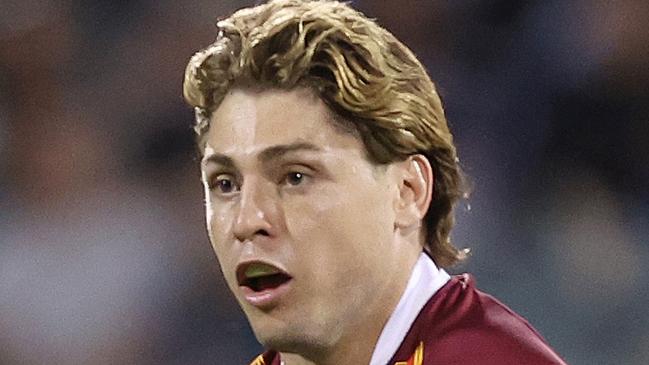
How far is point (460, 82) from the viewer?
2545 mm

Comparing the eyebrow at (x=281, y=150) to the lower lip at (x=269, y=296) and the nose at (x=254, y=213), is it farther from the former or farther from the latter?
the lower lip at (x=269, y=296)

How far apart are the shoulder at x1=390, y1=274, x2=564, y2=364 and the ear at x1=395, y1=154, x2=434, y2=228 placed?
3.4 inches

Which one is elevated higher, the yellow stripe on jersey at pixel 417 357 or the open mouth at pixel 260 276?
the open mouth at pixel 260 276

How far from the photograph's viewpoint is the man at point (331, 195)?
1450 mm

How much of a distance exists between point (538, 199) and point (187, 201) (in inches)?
24.8

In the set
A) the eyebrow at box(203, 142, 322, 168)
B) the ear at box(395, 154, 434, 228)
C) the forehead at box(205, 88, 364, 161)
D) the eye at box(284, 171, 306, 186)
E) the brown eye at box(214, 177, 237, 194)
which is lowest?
the ear at box(395, 154, 434, 228)

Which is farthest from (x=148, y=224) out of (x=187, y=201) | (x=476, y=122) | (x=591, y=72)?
(x=591, y=72)

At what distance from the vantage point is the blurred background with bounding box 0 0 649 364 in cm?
241

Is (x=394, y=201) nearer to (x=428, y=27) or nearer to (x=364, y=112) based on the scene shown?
(x=364, y=112)

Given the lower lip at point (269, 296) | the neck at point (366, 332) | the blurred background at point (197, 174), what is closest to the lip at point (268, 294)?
the lower lip at point (269, 296)

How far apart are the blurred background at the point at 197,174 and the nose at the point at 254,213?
3.08 ft

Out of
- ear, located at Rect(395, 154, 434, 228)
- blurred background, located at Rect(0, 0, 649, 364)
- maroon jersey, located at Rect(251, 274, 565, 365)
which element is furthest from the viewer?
blurred background, located at Rect(0, 0, 649, 364)

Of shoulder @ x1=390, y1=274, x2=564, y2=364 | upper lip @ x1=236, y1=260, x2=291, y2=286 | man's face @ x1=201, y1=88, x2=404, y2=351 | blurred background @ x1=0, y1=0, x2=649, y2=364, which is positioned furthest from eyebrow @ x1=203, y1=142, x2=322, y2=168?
blurred background @ x1=0, y1=0, x2=649, y2=364

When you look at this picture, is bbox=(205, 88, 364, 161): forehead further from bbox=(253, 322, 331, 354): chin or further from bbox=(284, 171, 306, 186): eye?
bbox=(253, 322, 331, 354): chin
